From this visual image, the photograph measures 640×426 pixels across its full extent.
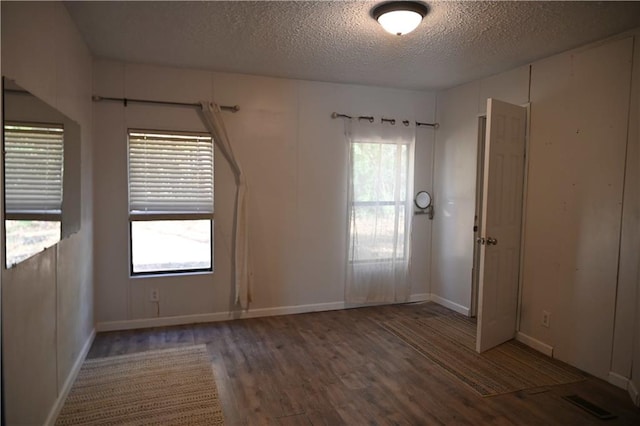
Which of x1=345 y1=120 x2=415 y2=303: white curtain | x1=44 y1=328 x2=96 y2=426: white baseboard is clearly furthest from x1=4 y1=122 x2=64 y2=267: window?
x1=345 y1=120 x2=415 y2=303: white curtain

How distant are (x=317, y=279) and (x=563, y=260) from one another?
2.37 metres

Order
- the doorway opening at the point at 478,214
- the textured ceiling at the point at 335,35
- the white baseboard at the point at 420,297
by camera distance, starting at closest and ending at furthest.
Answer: the textured ceiling at the point at 335,35 → the doorway opening at the point at 478,214 → the white baseboard at the point at 420,297

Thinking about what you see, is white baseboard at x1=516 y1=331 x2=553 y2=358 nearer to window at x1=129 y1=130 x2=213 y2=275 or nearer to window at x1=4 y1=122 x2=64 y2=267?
window at x1=129 y1=130 x2=213 y2=275

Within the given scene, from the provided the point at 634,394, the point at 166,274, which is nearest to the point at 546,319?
the point at 634,394

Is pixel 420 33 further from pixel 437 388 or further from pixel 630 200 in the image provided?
pixel 437 388

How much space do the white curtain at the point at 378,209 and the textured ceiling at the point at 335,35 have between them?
2.49ft

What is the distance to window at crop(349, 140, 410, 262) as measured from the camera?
4.53 meters

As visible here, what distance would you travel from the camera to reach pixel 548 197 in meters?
3.46

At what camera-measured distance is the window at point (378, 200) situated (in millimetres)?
4531

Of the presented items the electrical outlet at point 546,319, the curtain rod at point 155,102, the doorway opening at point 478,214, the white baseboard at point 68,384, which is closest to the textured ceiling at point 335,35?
the curtain rod at point 155,102

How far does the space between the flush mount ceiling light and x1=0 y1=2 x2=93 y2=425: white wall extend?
6.16 ft

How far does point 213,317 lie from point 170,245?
33.4 inches

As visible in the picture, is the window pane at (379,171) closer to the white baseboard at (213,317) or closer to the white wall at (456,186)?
the white wall at (456,186)

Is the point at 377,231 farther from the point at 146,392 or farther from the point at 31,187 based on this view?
the point at 31,187
